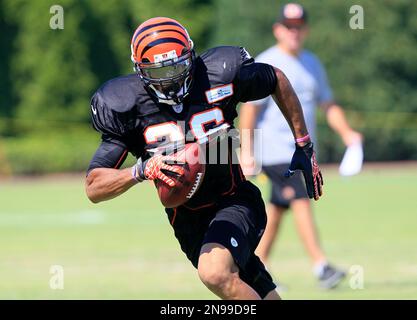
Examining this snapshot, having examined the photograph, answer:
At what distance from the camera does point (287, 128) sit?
7.68 meters

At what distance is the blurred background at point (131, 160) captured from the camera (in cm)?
1041

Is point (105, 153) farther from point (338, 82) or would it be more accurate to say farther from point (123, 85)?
point (338, 82)

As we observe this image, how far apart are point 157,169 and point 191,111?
52 centimetres

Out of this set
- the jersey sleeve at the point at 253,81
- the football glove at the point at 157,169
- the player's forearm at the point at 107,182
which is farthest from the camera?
the jersey sleeve at the point at 253,81

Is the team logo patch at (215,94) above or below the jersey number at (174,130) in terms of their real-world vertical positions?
above

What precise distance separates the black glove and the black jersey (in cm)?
38

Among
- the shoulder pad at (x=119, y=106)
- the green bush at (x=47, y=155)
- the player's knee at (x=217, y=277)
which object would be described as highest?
the green bush at (x=47, y=155)

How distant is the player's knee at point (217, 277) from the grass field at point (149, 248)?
7.09 feet

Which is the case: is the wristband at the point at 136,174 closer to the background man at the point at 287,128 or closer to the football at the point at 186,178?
the football at the point at 186,178

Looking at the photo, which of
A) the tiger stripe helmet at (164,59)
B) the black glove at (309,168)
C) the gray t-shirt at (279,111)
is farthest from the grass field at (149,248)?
A: the tiger stripe helmet at (164,59)

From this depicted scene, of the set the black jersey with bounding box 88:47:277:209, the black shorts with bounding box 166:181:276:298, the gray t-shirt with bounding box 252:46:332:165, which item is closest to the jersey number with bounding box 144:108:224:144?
the black jersey with bounding box 88:47:277:209

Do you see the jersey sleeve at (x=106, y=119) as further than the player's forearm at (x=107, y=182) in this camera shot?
Yes

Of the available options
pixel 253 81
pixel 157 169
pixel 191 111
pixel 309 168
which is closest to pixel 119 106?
pixel 191 111

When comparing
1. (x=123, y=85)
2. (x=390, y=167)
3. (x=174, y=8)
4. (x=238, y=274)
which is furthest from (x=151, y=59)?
(x=174, y=8)
